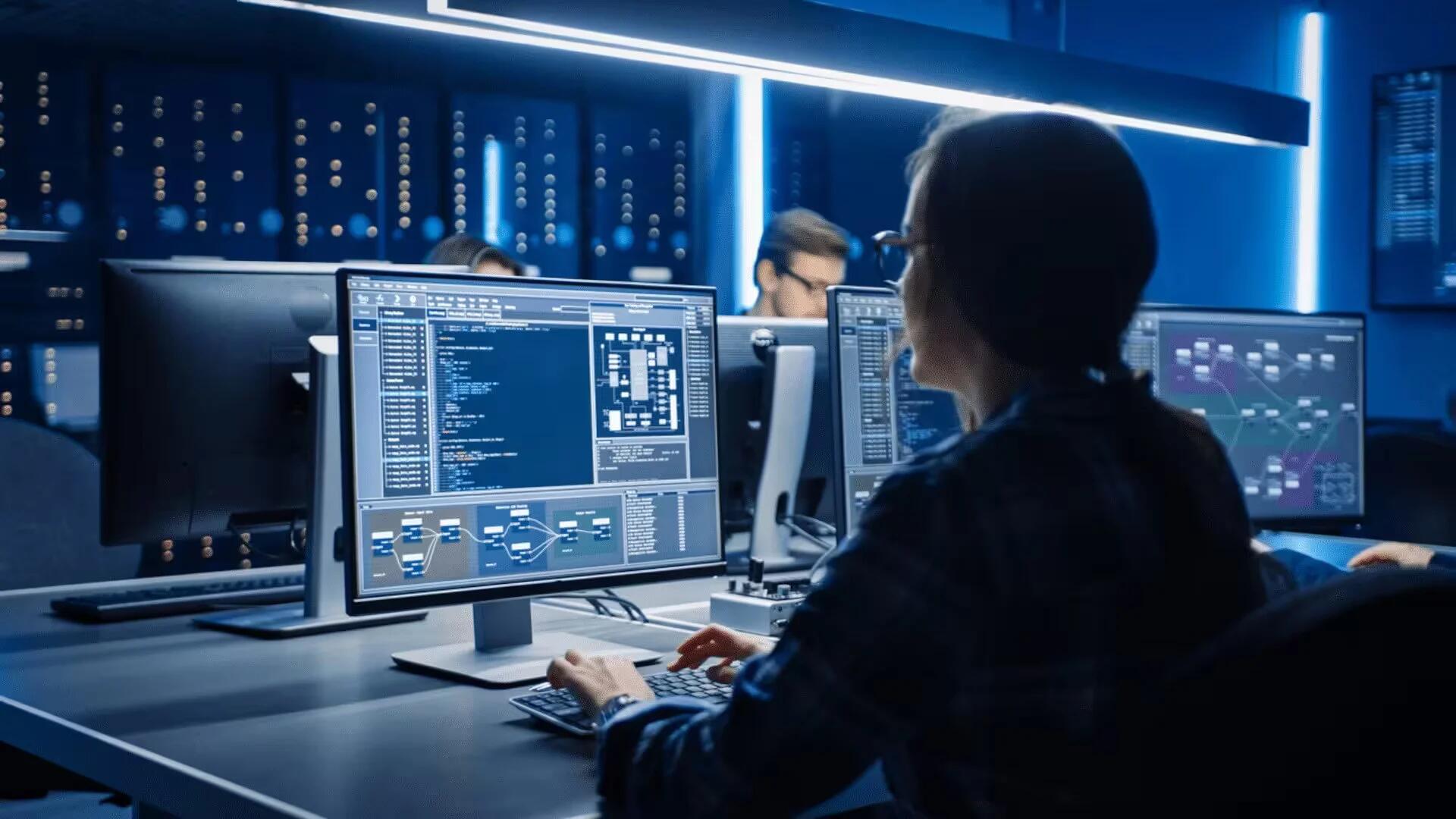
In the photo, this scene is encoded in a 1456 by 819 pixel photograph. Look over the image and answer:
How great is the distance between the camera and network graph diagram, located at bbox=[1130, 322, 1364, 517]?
→ 2.45m

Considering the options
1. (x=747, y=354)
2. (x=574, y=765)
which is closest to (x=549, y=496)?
(x=574, y=765)

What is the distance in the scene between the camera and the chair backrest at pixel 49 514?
2.47 m

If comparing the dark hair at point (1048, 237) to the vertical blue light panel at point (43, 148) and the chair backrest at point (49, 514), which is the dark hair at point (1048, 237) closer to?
the chair backrest at point (49, 514)

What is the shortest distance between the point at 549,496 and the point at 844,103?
4580 millimetres

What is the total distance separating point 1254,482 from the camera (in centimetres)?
251

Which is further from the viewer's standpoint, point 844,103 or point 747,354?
point 844,103

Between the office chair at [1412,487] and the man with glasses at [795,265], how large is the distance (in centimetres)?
142

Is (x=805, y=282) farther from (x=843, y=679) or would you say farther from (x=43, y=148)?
(x=43, y=148)

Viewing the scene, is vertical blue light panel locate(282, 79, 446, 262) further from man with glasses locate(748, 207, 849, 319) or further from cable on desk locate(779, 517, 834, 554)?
cable on desk locate(779, 517, 834, 554)

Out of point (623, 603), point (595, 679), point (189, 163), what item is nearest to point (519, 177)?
point (189, 163)

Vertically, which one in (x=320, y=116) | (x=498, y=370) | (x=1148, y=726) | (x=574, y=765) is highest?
(x=320, y=116)

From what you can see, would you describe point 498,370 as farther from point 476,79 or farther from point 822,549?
point 476,79

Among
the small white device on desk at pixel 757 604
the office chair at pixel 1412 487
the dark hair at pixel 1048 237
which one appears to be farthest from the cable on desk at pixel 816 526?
the dark hair at pixel 1048 237

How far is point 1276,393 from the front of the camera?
2.53 m
